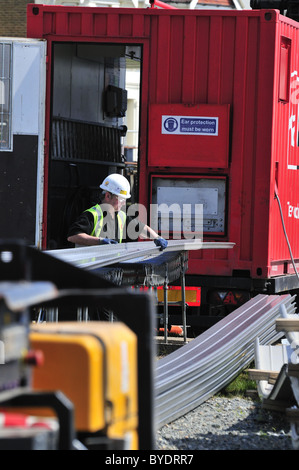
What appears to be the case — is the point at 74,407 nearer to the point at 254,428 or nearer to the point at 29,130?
the point at 254,428

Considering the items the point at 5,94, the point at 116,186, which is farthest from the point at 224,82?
the point at 5,94

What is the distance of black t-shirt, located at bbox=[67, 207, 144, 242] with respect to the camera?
351 inches

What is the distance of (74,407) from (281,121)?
7.44m

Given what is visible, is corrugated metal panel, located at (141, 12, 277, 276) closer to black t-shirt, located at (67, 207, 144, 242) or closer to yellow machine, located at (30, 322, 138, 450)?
black t-shirt, located at (67, 207, 144, 242)

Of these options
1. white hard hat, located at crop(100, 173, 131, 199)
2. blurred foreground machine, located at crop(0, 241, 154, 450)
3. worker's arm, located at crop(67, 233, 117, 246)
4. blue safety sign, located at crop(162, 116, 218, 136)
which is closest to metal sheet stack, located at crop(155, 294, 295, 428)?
worker's arm, located at crop(67, 233, 117, 246)

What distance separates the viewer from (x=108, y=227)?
366 inches

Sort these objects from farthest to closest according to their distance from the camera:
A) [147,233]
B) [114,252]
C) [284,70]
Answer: [284,70] → [147,233] → [114,252]

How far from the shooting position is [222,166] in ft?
32.2

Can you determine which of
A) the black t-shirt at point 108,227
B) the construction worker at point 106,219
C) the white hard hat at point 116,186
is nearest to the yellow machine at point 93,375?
the construction worker at point 106,219

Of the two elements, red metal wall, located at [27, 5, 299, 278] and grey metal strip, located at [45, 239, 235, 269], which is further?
red metal wall, located at [27, 5, 299, 278]

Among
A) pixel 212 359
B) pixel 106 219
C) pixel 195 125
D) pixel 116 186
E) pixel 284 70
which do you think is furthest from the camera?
pixel 284 70

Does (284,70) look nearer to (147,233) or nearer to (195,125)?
(195,125)

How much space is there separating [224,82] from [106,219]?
1.97 m

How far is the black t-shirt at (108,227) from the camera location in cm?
891
